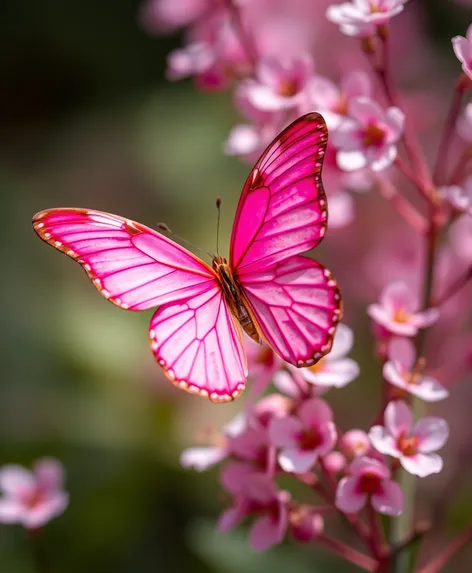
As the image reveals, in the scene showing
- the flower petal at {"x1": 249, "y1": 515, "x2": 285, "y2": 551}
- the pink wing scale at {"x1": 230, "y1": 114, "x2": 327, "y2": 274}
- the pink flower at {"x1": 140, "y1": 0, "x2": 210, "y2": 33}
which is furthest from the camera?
the pink flower at {"x1": 140, "y1": 0, "x2": 210, "y2": 33}

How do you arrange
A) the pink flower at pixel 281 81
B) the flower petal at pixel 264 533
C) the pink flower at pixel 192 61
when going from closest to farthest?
the flower petal at pixel 264 533, the pink flower at pixel 281 81, the pink flower at pixel 192 61

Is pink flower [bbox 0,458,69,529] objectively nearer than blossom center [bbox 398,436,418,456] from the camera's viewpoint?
No

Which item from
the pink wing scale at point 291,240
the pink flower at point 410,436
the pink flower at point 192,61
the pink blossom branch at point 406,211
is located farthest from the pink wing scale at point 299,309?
the pink flower at point 192,61

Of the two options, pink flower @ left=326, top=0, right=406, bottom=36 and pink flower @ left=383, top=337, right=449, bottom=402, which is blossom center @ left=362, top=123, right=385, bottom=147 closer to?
pink flower @ left=326, top=0, right=406, bottom=36

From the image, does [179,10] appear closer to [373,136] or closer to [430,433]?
[373,136]

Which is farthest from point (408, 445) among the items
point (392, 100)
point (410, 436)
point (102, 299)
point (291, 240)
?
point (102, 299)

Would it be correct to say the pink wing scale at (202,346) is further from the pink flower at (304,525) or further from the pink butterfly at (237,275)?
the pink flower at (304,525)

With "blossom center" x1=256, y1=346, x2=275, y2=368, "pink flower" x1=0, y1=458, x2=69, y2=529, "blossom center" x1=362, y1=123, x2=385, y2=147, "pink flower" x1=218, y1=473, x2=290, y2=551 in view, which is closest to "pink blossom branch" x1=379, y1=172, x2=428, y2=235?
"blossom center" x1=362, y1=123, x2=385, y2=147
